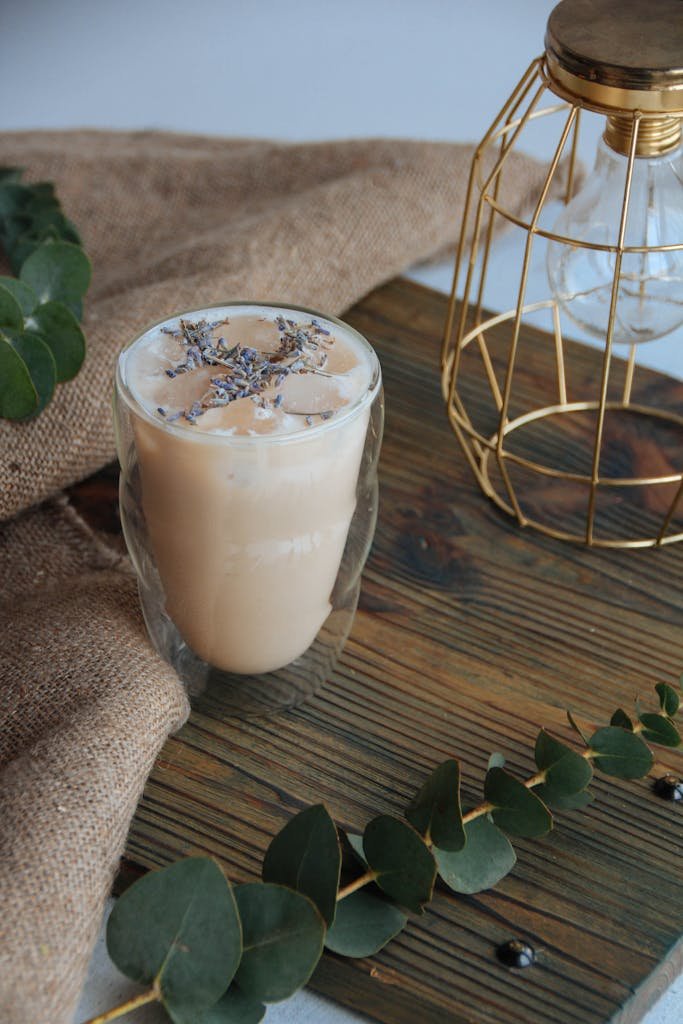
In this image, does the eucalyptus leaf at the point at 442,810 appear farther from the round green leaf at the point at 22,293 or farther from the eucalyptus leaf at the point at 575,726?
the round green leaf at the point at 22,293

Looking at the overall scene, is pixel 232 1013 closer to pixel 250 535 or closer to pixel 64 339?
pixel 250 535

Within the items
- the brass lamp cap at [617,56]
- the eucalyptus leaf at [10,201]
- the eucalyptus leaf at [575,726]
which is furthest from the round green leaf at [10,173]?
the eucalyptus leaf at [575,726]

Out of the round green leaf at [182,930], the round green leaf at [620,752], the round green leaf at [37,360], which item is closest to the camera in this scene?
the round green leaf at [182,930]

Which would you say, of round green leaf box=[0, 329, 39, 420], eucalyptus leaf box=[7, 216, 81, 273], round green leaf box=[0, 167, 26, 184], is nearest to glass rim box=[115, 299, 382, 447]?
round green leaf box=[0, 329, 39, 420]

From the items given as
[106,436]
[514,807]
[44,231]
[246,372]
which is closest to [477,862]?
[514,807]

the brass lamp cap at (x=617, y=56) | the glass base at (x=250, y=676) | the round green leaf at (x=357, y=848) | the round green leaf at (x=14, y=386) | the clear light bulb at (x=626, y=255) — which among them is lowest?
the glass base at (x=250, y=676)
